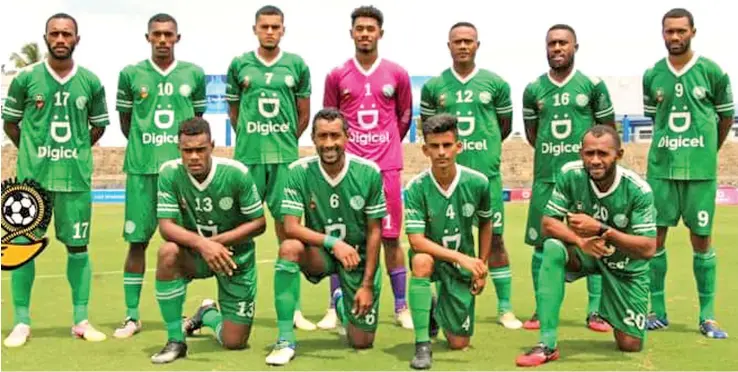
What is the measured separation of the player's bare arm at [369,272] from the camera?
5062mm

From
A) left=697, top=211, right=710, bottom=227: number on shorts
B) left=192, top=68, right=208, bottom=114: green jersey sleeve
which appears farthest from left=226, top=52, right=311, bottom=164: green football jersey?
left=697, top=211, right=710, bottom=227: number on shorts

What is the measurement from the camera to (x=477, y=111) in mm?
6137

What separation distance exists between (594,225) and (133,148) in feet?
9.99

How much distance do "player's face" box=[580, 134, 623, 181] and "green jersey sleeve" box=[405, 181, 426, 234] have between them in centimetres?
96

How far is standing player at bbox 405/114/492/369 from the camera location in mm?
5043

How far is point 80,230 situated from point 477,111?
2762 mm

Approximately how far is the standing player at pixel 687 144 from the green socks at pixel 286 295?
96.2 inches

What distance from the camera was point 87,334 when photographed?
→ 5.54 meters

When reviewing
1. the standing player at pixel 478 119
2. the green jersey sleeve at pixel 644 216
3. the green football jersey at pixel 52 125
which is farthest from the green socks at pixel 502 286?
the green football jersey at pixel 52 125

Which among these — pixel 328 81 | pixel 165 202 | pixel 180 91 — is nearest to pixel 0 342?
pixel 165 202

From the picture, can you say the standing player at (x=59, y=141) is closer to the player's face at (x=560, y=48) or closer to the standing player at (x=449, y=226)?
the standing player at (x=449, y=226)

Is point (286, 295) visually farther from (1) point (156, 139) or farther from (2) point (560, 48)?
(2) point (560, 48)

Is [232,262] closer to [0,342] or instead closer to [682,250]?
[0,342]

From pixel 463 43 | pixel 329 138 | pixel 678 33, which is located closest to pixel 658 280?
pixel 678 33
